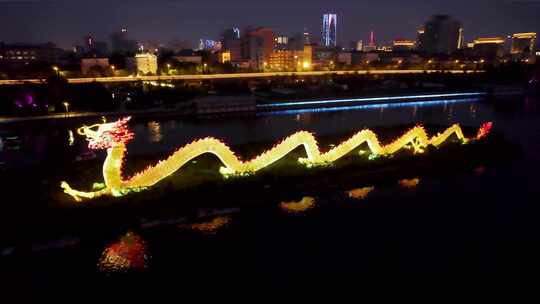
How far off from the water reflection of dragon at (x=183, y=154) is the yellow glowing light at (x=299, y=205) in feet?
5.61

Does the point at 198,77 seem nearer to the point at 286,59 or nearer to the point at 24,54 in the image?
the point at 24,54

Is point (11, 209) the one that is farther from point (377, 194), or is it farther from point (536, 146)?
point (536, 146)

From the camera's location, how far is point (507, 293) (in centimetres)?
855

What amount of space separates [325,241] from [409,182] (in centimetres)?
549

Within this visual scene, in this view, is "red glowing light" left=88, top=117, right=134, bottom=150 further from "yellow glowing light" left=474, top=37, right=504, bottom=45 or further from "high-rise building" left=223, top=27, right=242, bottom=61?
"yellow glowing light" left=474, top=37, right=504, bottom=45

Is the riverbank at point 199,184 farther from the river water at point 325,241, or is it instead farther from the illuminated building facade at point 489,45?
the illuminated building facade at point 489,45

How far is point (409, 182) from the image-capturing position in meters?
14.4

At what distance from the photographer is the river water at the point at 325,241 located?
9.01 meters

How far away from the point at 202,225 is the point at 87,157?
7.26 meters

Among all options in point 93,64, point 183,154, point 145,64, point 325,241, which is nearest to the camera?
point 325,241

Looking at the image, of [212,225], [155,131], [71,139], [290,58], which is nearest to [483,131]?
[212,225]

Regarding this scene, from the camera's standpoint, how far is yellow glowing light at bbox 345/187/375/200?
13.1 m

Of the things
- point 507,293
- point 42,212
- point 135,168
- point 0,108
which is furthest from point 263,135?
point 0,108

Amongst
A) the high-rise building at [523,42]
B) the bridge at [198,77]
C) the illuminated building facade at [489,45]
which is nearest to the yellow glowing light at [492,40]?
the illuminated building facade at [489,45]
